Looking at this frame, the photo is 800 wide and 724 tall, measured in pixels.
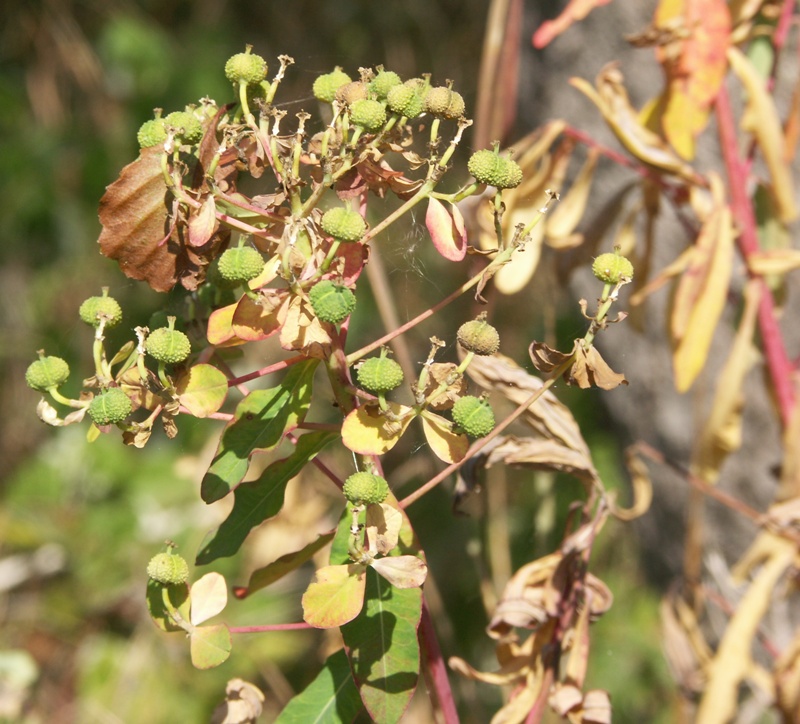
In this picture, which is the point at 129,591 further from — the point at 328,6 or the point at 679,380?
the point at 328,6

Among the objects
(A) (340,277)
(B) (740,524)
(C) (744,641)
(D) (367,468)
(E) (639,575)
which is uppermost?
(A) (340,277)

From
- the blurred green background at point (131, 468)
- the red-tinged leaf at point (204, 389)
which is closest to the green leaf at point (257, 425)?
the red-tinged leaf at point (204, 389)

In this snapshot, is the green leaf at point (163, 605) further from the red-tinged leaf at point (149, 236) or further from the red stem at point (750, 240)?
the red stem at point (750, 240)

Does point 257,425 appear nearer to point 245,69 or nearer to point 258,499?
point 258,499

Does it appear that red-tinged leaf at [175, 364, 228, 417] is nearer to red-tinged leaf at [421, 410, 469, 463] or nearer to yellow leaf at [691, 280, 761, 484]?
red-tinged leaf at [421, 410, 469, 463]

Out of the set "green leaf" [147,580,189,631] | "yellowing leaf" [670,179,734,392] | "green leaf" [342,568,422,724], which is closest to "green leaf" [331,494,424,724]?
"green leaf" [342,568,422,724]

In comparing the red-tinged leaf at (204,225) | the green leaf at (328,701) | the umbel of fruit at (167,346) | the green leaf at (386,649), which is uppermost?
the red-tinged leaf at (204,225)

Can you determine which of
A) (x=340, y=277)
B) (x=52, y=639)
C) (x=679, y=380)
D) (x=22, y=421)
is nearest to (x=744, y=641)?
(x=679, y=380)
